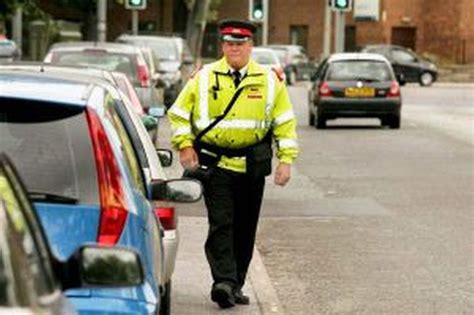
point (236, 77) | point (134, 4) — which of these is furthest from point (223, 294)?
point (134, 4)

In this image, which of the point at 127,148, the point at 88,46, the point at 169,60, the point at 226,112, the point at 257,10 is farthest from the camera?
the point at 257,10

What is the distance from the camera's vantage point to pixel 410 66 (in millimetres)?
58156

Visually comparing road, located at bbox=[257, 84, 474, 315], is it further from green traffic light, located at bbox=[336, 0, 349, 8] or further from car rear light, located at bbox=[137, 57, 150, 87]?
green traffic light, located at bbox=[336, 0, 349, 8]

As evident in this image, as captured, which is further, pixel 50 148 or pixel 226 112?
pixel 226 112

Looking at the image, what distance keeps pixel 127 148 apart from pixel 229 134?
265 cm

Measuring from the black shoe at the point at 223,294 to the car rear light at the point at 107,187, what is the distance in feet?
11.7

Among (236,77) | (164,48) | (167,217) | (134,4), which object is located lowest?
(164,48)

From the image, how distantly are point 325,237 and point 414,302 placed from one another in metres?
3.32

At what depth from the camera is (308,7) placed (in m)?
72.5

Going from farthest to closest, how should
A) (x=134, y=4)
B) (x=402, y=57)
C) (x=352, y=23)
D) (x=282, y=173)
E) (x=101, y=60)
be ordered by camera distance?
(x=352, y=23)
(x=402, y=57)
(x=134, y=4)
(x=101, y=60)
(x=282, y=173)

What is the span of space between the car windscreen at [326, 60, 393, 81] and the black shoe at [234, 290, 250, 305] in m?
19.7

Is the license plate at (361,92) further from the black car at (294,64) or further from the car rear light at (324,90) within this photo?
the black car at (294,64)

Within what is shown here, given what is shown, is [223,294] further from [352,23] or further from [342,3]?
[352,23]

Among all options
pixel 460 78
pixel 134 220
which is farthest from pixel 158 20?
pixel 134 220
